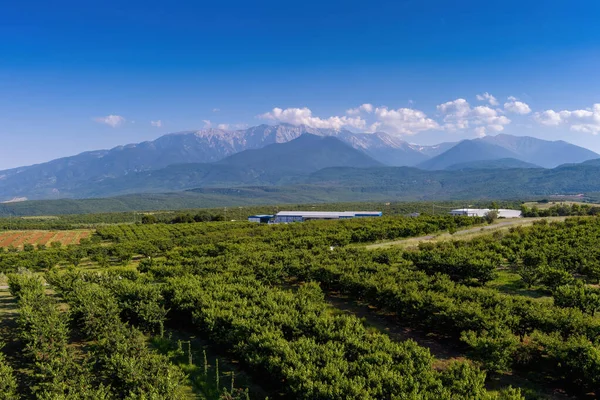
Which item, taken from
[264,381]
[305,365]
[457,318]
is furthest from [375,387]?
[457,318]

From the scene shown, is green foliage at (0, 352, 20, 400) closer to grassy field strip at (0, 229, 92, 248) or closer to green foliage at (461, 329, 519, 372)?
green foliage at (461, 329, 519, 372)

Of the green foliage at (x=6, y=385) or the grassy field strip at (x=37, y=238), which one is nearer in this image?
the green foliage at (x=6, y=385)

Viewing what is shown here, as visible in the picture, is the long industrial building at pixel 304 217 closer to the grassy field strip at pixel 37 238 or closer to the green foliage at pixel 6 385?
the grassy field strip at pixel 37 238

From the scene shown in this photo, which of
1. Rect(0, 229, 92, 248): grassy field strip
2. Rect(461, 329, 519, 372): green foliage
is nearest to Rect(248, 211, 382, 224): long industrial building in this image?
Rect(0, 229, 92, 248): grassy field strip

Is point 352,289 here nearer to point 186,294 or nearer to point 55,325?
point 186,294

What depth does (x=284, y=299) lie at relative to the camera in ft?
Result: 74.8

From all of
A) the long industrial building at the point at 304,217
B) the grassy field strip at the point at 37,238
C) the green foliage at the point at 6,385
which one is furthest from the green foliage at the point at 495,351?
the long industrial building at the point at 304,217

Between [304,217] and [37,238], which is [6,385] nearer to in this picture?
[37,238]

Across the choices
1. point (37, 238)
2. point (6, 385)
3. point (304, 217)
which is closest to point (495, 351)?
point (6, 385)

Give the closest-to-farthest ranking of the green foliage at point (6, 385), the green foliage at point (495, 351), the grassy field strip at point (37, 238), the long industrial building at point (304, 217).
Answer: the green foliage at point (6, 385) < the green foliage at point (495, 351) < the grassy field strip at point (37, 238) < the long industrial building at point (304, 217)

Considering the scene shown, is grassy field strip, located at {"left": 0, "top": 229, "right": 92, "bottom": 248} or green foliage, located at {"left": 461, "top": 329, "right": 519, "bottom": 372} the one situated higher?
green foliage, located at {"left": 461, "top": 329, "right": 519, "bottom": 372}

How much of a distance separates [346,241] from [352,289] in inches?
1076

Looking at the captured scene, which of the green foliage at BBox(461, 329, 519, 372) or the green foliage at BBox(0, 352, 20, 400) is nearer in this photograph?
the green foliage at BBox(0, 352, 20, 400)

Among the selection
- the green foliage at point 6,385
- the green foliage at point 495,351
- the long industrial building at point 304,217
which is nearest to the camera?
the green foliage at point 6,385
